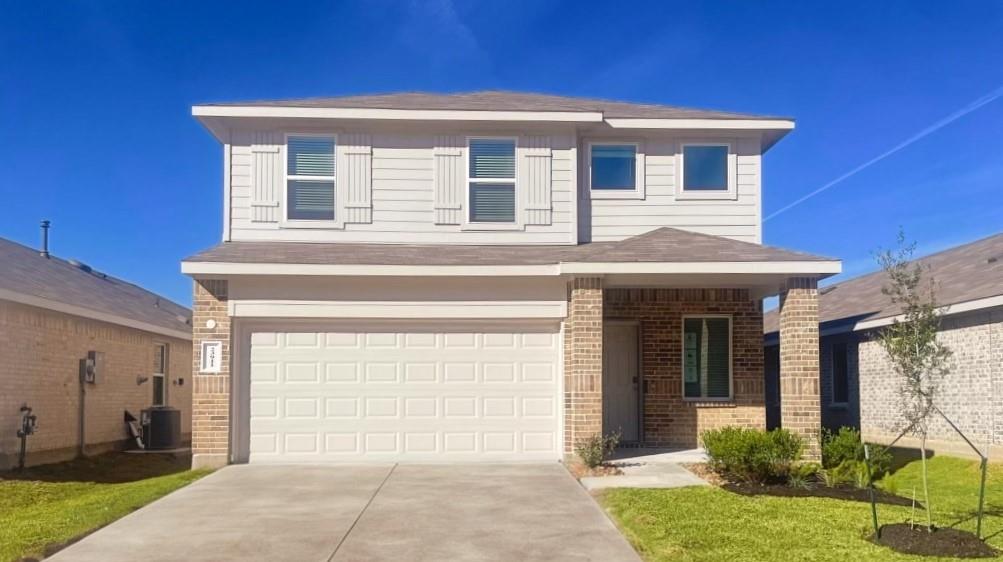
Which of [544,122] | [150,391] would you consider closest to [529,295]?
[544,122]

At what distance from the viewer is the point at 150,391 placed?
19062 mm

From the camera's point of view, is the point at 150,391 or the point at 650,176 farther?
the point at 150,391

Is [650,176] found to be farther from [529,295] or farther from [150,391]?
[150,391]

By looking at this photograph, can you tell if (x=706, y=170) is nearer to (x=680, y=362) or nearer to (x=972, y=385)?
(x=680, y=362)

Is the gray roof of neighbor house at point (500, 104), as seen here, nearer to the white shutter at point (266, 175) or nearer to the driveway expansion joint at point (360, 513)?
the white shutter at point (266, 175)

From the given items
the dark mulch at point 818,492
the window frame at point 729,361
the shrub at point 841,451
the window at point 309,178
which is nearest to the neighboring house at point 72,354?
the window at point 309,178

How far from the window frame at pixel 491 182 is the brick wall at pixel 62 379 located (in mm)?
7355

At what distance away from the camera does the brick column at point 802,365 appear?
1227 centimetres

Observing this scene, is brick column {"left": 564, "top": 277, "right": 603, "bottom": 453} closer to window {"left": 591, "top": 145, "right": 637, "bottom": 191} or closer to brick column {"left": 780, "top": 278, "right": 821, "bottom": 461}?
window {"left": 591, "top": 145, "right": 637, "bottom": 191}

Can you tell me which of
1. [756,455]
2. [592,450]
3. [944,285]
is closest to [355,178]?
[592,450]

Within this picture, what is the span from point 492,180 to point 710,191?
149 inches

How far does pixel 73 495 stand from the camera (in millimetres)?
11164

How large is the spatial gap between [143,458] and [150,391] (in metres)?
3.42

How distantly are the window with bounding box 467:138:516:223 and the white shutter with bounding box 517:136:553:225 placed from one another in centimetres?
18
